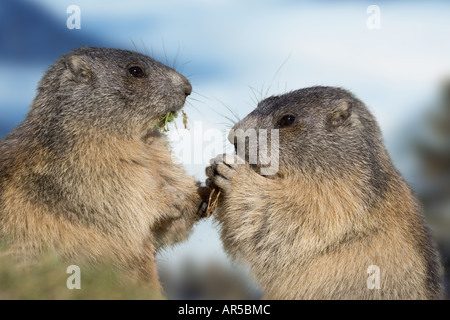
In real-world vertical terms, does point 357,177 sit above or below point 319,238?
above

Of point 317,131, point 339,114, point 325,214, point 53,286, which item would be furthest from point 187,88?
point 53,286

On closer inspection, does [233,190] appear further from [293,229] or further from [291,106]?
[291,106]

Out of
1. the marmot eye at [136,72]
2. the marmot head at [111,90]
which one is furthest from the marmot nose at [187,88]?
the marmot eye at [136,72]

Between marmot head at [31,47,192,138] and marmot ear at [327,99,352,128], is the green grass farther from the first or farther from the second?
marmot ear at [327,99,352,128]

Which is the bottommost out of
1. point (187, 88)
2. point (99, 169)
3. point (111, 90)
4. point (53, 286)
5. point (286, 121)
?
point (53, 286)

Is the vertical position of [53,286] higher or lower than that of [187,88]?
lower

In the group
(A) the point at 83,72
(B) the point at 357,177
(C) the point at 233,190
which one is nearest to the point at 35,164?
(A) the point at 83,72

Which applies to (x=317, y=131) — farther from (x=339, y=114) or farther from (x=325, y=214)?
(x=325, y=214)
